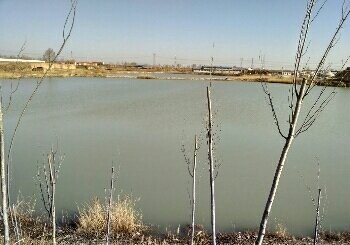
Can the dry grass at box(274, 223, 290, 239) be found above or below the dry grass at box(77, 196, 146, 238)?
below

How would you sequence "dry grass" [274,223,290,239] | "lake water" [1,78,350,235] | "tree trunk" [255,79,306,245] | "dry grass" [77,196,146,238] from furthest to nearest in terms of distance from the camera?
"lake water" [1,78,350,235] → "dry grass" [274,223,290,239] → "dry grass" [77,196,146,238] → "tree trunk" [255,79,306,245]

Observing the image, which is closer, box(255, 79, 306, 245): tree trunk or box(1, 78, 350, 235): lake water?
box(255, 79, 306, 245): tree trunk

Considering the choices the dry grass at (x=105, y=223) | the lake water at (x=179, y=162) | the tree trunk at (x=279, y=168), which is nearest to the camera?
the tree trunk at (x=279, y=168)

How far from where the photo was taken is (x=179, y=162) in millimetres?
14312

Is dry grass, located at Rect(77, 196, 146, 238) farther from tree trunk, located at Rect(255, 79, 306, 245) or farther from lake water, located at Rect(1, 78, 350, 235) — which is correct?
tree trunk, located at Rect(255, 79, 306, 245)

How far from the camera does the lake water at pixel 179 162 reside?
10.5m

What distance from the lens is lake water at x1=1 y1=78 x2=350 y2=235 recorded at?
10.5 metres

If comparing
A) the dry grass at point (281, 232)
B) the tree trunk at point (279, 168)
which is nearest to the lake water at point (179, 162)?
the dry grass at point (281, 232)

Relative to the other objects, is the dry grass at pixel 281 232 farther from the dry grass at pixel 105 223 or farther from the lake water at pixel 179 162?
the dry grass at pixel 105 223

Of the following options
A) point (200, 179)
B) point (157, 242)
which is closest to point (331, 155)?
point (200, 179)

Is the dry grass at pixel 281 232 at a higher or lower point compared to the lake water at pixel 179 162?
lower

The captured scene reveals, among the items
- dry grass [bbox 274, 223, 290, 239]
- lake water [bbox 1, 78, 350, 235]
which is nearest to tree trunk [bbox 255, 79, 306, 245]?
lake water [bbox 1, 78, 350, 235]

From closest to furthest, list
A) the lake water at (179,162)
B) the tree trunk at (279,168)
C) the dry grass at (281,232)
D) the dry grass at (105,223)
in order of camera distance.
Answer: the tree trunk at (279,168) < the dry grass at (105,223) < the dry grass at (281,232) < the lake water at (179,162)

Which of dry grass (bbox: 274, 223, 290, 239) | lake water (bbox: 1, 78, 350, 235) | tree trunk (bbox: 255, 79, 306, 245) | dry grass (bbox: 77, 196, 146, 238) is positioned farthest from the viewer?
lake water (bbox: 1, 78, 350, 235)
